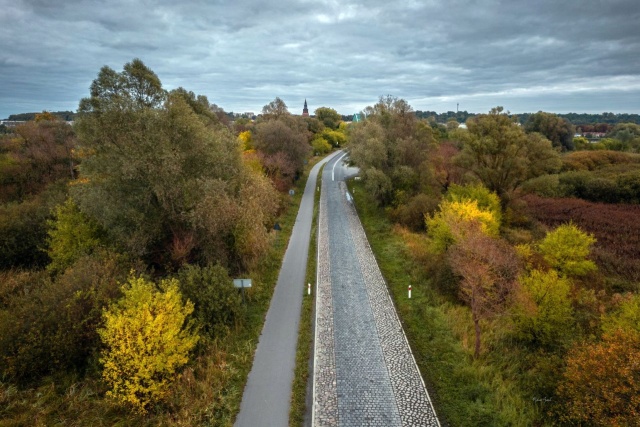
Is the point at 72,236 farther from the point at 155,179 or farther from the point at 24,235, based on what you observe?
the point at 155,179

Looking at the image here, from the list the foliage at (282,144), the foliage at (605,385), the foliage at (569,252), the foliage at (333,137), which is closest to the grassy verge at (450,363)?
the foliage at (605,385)

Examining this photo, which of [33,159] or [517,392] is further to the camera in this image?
[33,159]

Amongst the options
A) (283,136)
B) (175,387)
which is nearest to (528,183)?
(283,136)

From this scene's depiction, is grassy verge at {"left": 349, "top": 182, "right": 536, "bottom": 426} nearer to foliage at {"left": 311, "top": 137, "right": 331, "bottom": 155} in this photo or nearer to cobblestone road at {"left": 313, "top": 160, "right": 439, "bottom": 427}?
cobblestone road at {"left": 313, "top": 160, "right": 439, "bottom": 427}

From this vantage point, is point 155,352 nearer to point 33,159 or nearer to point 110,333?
point 110,333

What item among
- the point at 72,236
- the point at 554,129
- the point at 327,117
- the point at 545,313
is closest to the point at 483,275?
the point at 545,313

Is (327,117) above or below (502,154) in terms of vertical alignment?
above
